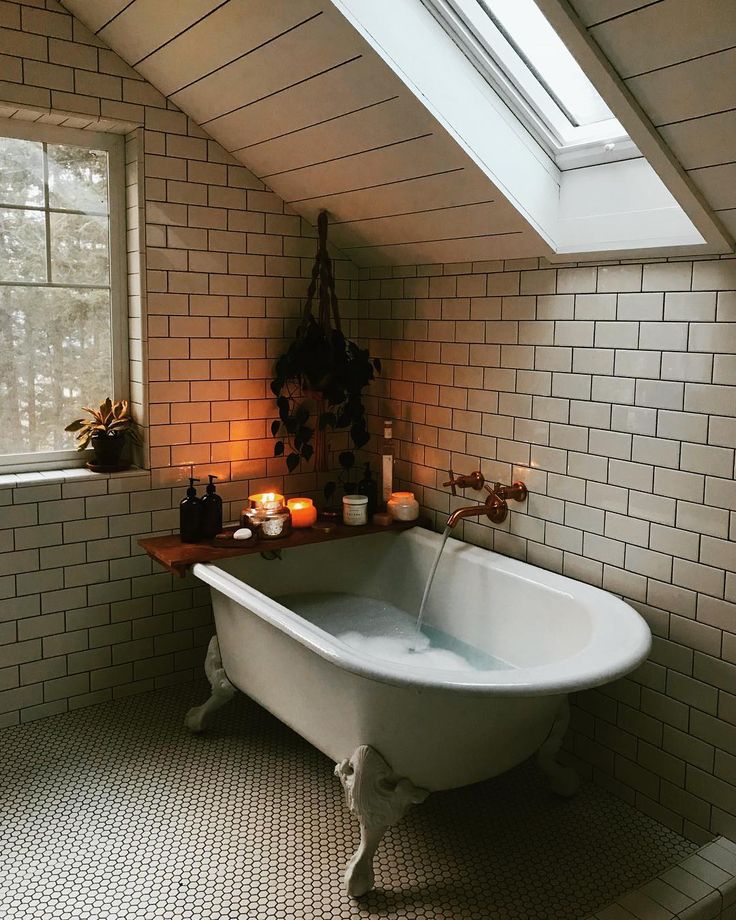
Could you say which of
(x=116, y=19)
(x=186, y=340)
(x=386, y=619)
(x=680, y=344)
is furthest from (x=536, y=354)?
(x=116, y=19)

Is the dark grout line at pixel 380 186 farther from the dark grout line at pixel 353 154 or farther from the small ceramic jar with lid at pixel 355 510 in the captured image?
the small ceramic jar with lid at pixel 355 510

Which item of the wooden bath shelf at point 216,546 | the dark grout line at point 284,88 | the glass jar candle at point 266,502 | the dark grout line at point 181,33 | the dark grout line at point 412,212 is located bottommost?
the wooden bath shelf at point 216,546

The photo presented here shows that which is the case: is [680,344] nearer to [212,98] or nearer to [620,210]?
[620,210]

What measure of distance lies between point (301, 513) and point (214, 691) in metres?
0.81

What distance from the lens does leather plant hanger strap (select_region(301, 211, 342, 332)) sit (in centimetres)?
371

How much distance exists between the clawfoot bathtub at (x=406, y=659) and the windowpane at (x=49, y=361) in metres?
0.93

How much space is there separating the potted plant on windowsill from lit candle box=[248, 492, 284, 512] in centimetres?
57

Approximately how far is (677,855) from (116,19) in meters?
3.36

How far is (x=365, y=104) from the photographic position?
270 centimetres

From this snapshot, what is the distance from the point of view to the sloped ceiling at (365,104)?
1857mm

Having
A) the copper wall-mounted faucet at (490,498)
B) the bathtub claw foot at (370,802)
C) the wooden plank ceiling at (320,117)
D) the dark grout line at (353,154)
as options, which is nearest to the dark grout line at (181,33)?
the wooden plank ceiling at (320,117)

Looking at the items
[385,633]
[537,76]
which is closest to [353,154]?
[537,76]

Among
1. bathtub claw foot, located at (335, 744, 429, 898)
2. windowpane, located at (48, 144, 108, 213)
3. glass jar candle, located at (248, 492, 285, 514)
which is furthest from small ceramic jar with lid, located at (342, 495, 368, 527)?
windowpane, located at (48, 144, 108, 213)

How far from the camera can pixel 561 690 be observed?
215cm
